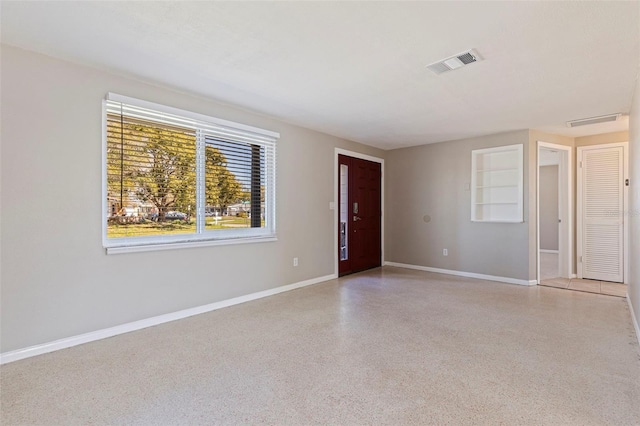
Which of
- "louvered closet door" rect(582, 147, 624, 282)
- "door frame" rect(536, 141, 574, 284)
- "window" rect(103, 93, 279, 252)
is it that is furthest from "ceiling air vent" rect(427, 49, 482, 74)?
"louvered closet door" rect(582, 147, 624, 282)

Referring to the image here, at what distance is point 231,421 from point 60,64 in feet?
9.88

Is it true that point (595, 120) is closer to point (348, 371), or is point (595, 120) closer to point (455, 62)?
point (455, 62)

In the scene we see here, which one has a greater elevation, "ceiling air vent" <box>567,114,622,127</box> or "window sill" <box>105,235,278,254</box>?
"ceiling air vent" <box>567,114,622,127</box>

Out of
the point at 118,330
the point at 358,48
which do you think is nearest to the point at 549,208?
the point at 358,48

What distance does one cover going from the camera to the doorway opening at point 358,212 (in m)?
5.49

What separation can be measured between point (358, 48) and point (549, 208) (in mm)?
8173

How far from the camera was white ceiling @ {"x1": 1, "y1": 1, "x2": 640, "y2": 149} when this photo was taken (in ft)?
6.60

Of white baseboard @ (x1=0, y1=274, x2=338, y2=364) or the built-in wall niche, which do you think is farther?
the built-in wall niche

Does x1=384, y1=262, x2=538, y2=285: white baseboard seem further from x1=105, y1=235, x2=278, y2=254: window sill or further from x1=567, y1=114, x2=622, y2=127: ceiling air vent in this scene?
x1=105, y1=235, x2=278, y2=254: window sill

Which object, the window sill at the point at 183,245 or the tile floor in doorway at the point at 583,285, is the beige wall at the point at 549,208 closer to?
the tile floor in doorway at the point at 583,285

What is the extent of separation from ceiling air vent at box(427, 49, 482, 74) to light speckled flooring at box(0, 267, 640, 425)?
2331mm

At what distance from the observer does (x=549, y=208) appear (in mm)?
8312

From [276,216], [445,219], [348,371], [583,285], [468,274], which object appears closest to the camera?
[348,371]

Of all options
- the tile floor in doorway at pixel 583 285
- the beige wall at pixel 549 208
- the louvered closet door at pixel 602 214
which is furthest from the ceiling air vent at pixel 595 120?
the beige wall at pixel 549 208
